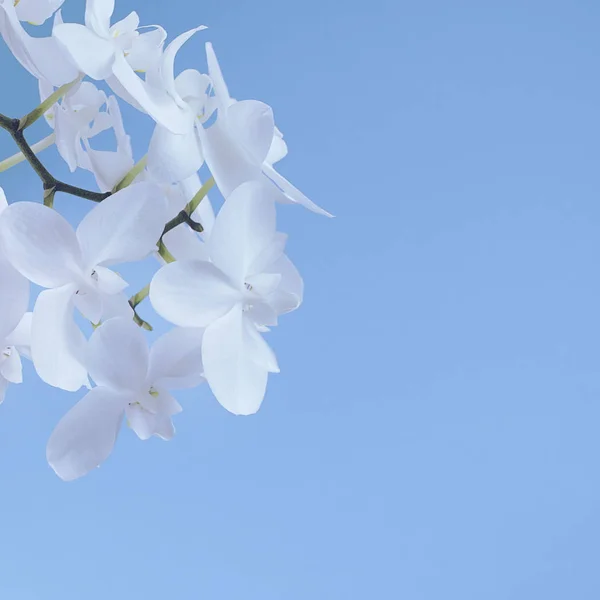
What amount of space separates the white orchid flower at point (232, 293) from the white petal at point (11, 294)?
4cm

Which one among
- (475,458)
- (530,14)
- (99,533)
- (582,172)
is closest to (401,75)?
(530,14)

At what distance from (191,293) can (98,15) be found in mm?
84

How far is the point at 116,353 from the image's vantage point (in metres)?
0.22

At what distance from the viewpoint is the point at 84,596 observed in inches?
56.0

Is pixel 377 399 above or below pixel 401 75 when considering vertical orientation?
below

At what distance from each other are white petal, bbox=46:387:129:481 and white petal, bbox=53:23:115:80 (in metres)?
0.08

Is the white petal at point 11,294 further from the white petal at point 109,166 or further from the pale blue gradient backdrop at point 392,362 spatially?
the pale blue gradient backdrop at point 392,362

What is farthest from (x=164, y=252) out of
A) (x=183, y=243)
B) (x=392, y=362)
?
(x=392, y=362)

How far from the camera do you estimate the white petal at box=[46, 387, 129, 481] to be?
22 cm

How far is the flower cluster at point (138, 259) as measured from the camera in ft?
0.70

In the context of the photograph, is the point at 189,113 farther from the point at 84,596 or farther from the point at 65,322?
the point at 84,596

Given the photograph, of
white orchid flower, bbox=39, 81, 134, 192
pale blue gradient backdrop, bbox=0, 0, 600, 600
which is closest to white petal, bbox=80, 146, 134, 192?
white orchid flower, bbox=39, 81, 134, 192

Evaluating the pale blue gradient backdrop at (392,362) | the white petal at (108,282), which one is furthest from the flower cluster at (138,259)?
the pale blue gradient backdrop at (392,362)

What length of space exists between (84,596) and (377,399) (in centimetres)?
57
